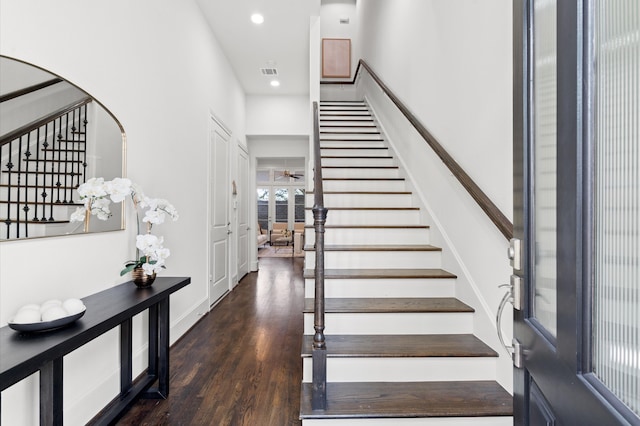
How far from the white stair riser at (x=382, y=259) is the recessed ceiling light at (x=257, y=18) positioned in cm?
282

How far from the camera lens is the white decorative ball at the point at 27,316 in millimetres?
1234

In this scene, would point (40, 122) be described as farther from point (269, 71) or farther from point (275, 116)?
point (275, 116)

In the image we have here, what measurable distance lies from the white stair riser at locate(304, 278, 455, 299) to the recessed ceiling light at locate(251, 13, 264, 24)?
10.1 feet

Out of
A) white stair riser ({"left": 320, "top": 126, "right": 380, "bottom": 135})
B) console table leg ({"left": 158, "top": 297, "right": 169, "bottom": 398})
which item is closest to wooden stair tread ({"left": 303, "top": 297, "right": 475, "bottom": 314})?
console table leg ({"left": 158, "top": 297, "right": 169, "bottom": 398})

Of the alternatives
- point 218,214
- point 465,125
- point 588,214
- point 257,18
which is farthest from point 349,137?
point 588,214

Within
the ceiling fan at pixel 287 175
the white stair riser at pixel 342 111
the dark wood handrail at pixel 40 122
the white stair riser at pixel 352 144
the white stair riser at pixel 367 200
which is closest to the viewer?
the dark wood handrail at pixel 40 122

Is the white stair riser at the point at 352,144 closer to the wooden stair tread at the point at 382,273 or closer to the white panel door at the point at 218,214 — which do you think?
the white panel door at the point at 218,214

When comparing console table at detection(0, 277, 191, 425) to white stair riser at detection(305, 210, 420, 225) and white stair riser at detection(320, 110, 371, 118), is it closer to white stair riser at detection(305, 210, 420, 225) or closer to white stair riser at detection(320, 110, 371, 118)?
white stair riser at detection(305, 210, 420, 225)

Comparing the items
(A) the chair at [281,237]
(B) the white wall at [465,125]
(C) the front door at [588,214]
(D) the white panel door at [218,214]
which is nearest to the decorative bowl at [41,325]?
(C) the front door at [588,214]

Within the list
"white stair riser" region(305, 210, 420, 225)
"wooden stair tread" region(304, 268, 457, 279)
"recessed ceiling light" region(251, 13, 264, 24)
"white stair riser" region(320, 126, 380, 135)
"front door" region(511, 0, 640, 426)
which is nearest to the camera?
"front door" region(511, 0, 640, 426)

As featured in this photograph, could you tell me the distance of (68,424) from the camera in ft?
5.51

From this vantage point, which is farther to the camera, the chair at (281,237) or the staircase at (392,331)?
the chair at (281,237)

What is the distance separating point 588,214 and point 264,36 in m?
4.41

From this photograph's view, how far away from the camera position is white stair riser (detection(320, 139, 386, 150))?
4.43 m
